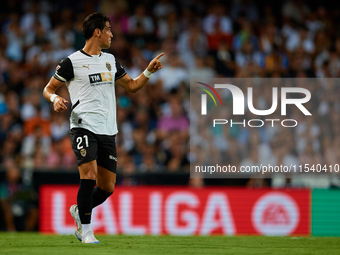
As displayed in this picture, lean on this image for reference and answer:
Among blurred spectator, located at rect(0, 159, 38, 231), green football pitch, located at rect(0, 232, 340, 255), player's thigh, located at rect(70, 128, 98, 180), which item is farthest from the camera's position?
blurred spectator, located at rect(0, 159, 38, 231)

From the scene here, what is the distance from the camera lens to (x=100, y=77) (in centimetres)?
667

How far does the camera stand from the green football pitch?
601 centimetres

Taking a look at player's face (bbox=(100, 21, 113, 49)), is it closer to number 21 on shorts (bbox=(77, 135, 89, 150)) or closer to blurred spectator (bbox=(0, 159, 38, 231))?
number 21 on shorts (bbox=(77, 135, 89, 150))

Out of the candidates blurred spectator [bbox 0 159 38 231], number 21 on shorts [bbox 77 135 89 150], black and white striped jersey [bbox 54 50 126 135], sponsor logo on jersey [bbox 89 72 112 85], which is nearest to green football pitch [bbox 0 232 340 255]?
number 21 on shorts [bbox 77 135 89 150]

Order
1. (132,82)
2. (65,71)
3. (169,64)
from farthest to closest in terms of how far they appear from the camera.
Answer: (169,64) < (132,82) < (65,71)

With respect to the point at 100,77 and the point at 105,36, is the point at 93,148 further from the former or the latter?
the point at 105,36

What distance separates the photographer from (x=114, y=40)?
1455 centimetres

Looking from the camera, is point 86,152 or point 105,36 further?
point 105,36

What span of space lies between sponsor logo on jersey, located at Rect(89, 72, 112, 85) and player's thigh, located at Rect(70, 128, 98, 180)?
1.82 feet

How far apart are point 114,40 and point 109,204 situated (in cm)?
499

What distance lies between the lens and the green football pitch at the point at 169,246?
6008mm

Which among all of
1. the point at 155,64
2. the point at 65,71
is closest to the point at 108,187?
the point at 65,71

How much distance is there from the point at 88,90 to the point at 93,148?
2.10 ft
